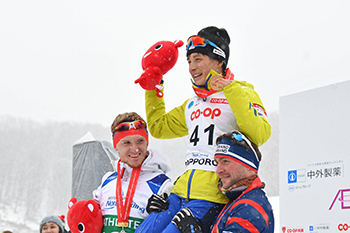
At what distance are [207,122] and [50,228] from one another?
9.63 ft

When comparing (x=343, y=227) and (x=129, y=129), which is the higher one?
(x=129, y=129)

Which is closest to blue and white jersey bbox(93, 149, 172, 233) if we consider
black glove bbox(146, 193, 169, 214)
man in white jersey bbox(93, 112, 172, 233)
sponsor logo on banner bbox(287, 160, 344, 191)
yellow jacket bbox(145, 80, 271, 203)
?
man in white jersey bbox(93, 112, 172, 233)

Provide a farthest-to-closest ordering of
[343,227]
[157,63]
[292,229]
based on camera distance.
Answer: [292,229], [343,227], [157,63]

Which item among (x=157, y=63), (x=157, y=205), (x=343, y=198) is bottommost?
(x=157, y=205)

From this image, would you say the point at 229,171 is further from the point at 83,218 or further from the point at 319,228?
the point at 319,228

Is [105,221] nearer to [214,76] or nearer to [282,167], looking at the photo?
[214,76]

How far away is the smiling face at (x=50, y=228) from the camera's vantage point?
4750mm

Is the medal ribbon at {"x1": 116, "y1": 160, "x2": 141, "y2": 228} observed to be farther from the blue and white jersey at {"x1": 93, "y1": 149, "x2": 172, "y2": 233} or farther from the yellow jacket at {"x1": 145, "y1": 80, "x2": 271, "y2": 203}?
the yellow jacket at {"x1": 145, "y1": 80, "x2": 271, "y2": 203}

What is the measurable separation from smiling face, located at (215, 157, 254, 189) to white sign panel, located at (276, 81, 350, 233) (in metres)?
2.32

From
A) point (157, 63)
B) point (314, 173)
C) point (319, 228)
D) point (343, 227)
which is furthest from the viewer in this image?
point (314, 173)

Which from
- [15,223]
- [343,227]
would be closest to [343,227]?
[343,227]

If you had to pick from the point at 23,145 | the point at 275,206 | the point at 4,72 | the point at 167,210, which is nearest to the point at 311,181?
the point at 167,210

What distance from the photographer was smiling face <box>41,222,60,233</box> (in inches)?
187

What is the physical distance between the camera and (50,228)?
4.76m
